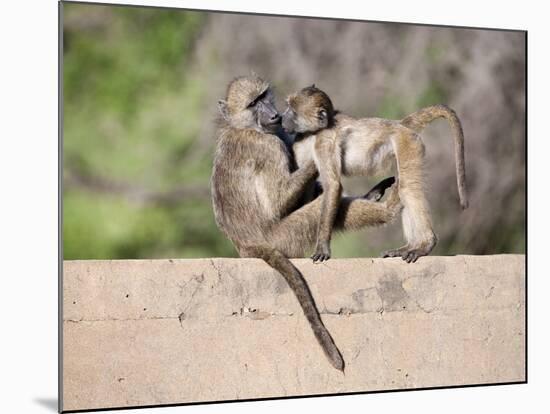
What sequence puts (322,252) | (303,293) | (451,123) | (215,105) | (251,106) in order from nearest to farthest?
(303,293) < (322,252) < (251,106) < (451,123) < (215,105)

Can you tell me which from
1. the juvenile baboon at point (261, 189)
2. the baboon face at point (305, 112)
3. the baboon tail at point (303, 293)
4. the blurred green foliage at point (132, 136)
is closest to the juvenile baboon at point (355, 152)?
the baboon face at point (305, 112)

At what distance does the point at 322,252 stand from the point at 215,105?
5.16 ft

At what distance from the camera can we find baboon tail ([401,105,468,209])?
9.08 m

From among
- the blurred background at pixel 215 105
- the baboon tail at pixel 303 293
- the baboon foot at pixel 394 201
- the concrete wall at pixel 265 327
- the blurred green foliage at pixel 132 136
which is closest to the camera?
the concrete wall at pixel 265 327

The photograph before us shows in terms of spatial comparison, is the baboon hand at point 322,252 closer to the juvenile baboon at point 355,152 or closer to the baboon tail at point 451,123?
the juvenile baboon at point 355,152

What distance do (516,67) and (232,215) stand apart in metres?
2.75

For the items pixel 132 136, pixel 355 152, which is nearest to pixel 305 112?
pixel 355 152

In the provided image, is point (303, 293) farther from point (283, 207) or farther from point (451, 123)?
point (451, 123)

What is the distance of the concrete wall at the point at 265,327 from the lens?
805 centimetres

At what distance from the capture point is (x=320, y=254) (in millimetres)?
8531

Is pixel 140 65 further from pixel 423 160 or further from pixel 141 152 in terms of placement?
pixel 423 160

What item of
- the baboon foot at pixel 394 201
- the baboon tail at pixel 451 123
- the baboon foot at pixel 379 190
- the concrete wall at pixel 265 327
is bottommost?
the concrete wall at pixel 265 327

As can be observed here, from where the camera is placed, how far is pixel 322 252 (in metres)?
8.53

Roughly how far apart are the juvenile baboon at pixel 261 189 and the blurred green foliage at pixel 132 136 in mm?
1186
